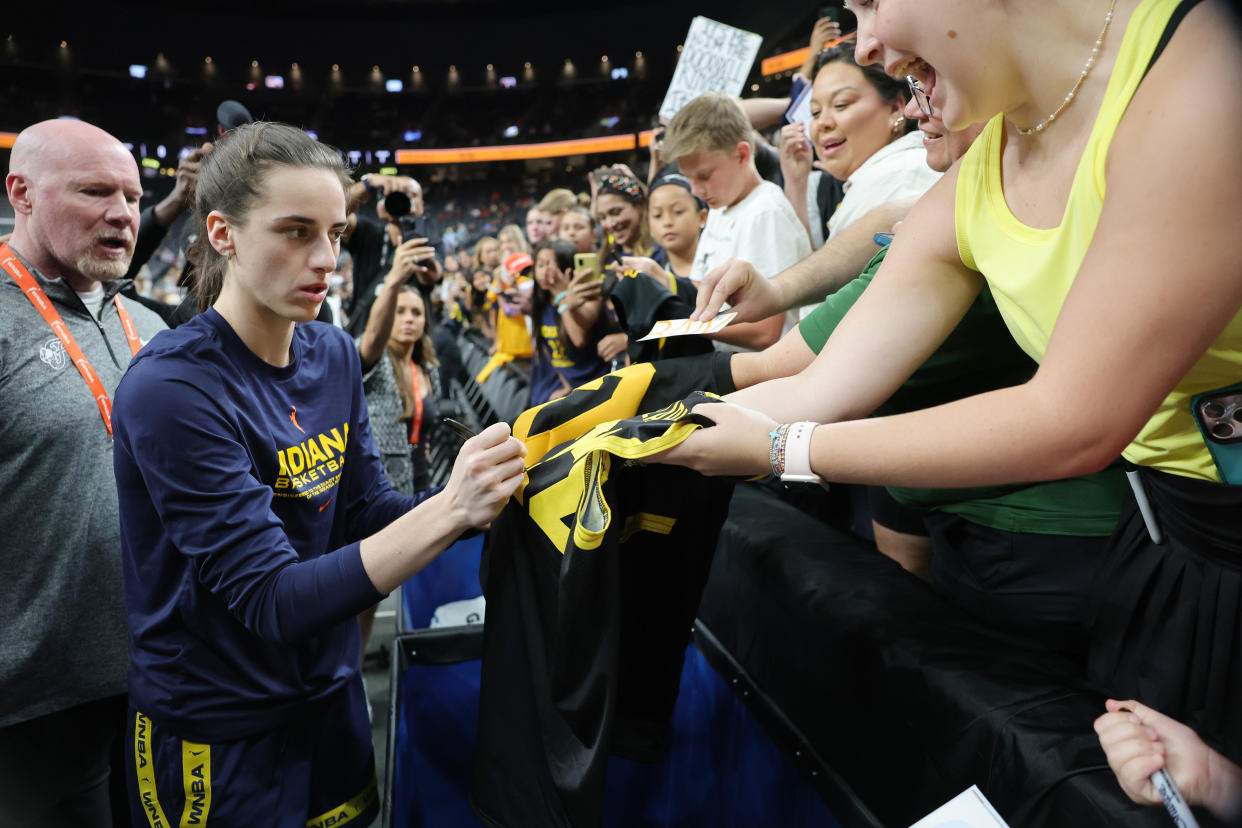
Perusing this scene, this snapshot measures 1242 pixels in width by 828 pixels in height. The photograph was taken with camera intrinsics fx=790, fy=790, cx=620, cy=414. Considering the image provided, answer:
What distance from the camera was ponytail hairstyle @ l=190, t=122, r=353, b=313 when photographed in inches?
53.6

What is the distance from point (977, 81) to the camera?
0.92m

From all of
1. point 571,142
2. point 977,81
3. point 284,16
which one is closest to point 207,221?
point 977,81

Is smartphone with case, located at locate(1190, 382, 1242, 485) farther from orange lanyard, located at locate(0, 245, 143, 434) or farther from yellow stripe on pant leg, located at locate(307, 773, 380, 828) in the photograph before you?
orange lanyard, located at locate(0, 245, 143, 434)

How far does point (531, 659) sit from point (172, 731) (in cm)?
59

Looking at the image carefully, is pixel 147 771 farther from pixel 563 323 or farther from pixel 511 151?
pixel 511 151

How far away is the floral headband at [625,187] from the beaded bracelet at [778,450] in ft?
10.5

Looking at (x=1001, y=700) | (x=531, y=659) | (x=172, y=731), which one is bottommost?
(x=172, y=731)

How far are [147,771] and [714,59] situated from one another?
4.09 m

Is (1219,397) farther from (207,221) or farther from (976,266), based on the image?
(207,221)

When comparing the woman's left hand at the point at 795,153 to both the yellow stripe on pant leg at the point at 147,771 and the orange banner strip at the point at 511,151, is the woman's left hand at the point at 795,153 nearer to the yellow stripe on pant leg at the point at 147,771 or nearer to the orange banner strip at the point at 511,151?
the yellow stripe on pant leg at the point at 147,771

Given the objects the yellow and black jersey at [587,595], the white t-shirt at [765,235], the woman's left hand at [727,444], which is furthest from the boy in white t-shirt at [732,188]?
the woman's left hand at [727,444]

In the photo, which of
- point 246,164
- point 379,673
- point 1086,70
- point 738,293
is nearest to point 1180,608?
point 1086,70

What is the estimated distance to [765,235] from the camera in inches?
104

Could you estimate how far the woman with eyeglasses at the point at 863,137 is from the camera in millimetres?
2254
